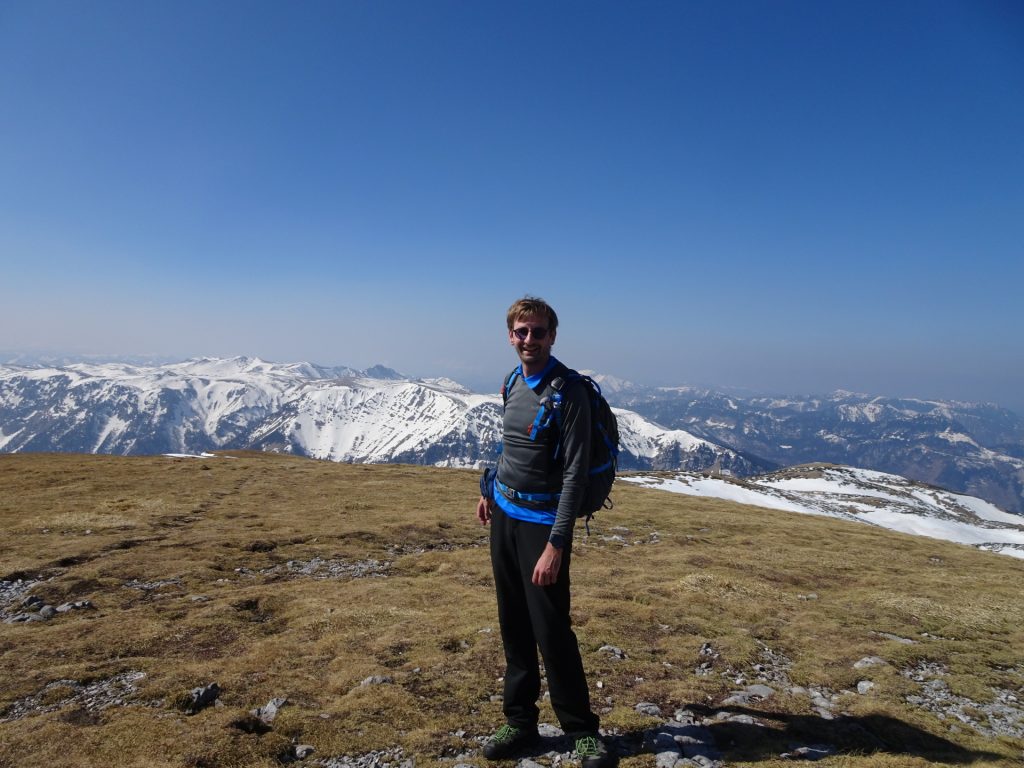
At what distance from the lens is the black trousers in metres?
6.28

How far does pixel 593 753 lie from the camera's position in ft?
20.2

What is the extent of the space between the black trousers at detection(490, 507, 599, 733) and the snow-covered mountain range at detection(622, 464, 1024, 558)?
190ft

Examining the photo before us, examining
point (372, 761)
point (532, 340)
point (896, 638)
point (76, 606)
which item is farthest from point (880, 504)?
point (76, 606)

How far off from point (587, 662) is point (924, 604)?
12780mm

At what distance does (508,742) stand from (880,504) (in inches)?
4219

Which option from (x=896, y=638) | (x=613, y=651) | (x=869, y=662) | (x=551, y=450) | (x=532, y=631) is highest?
(x=551, y=450)

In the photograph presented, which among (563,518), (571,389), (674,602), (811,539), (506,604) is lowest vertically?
(811,539)

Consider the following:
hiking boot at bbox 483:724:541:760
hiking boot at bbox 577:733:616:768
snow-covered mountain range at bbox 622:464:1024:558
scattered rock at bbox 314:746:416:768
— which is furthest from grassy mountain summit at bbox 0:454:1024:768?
snow-covered mountain range at bbox 622:464:1024:558

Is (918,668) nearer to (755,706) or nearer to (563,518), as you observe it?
(755,706)

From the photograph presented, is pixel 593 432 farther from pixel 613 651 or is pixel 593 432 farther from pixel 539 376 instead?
pixel 613 651

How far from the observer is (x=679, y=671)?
9.80 meters

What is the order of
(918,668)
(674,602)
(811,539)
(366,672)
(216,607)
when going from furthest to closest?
(811,539) < (674,602) < (216,607) < (918,668) < (366,672)

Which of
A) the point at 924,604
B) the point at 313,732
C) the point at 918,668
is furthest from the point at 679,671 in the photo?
the point at 924,604

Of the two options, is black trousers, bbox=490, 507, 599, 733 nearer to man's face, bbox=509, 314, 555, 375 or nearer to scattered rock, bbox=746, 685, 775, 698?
man's face, bbox=509, 314, 555, 375
